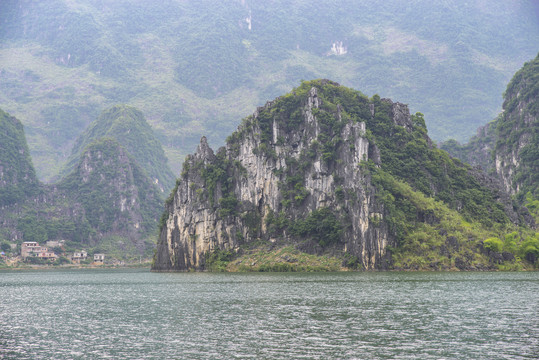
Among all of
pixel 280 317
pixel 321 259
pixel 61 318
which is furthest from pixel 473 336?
pixel 321 259

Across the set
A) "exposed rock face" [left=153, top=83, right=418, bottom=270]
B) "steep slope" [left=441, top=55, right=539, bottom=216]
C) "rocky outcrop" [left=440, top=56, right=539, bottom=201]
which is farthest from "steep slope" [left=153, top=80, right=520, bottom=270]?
"rocky outcrop" [left=440, top=56, right=539, bottom=201]

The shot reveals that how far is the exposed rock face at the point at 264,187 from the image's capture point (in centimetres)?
13200

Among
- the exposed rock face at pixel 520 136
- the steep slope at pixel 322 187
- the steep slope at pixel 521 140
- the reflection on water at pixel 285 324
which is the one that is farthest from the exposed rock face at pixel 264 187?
the reflection on water at pixel 285 324

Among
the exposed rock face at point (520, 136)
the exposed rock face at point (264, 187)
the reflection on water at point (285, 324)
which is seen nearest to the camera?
the reflection on water at point (285, 324)

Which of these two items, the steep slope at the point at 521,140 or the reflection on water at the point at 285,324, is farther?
the steep slope at the point at 521,140

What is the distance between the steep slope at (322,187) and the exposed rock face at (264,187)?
0.23 m

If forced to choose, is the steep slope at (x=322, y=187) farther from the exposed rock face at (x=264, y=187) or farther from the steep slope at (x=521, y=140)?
the steep slope at (x=521, y=140)

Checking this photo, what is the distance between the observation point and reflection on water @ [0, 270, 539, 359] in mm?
37406

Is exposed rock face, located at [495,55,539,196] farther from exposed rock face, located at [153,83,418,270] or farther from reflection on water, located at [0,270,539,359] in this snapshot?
reflection on water, located at [0,270,539,359]

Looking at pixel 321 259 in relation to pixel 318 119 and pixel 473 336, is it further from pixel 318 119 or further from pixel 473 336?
pixel 473 336

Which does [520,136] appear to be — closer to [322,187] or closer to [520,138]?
[520,138]

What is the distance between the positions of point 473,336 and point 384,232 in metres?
79.9

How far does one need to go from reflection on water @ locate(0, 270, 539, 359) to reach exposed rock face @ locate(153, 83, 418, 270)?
197 feet

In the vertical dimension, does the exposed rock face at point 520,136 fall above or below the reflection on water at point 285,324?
above
